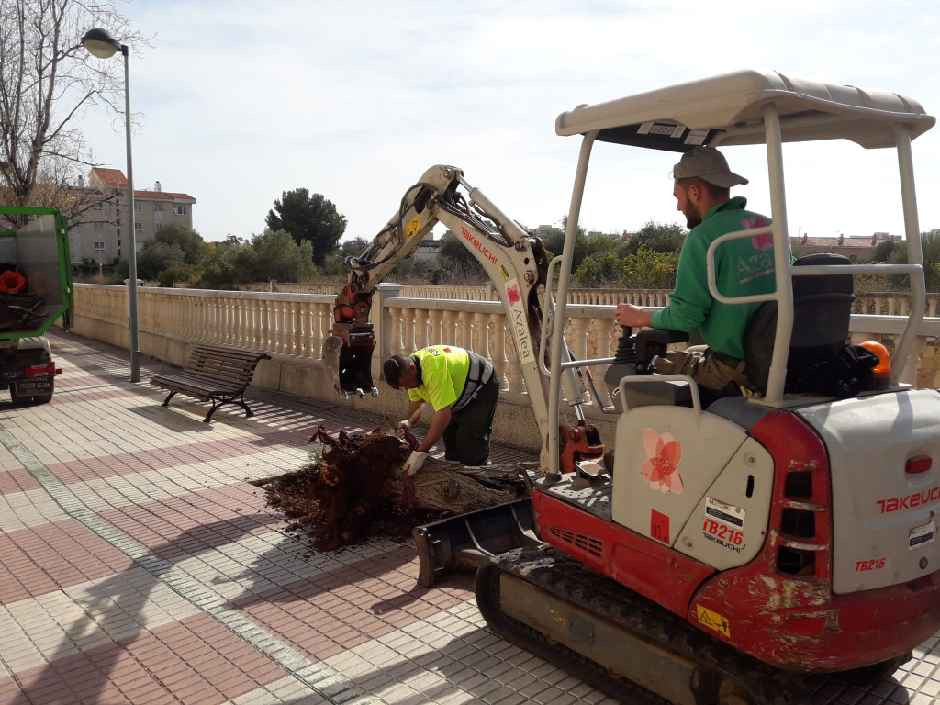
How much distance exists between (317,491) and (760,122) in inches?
163

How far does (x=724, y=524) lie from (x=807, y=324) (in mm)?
867

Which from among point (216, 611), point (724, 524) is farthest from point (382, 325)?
point (724, 524)

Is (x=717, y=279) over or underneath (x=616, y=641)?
over

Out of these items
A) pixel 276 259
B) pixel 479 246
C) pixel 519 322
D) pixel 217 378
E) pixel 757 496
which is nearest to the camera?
pixel 757 496

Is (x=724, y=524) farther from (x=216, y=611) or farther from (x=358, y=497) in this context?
(x=358, y=497)

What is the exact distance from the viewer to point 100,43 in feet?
44.3

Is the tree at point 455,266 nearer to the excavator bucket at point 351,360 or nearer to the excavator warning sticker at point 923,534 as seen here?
the excavator bucket at point 351,360

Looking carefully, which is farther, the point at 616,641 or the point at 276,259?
the point at 276,259

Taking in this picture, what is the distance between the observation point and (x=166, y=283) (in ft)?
153

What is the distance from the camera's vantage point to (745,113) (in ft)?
10.4

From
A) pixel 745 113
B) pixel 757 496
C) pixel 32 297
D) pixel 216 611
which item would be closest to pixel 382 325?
pixel 32 297

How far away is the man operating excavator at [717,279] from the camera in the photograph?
3.32 m

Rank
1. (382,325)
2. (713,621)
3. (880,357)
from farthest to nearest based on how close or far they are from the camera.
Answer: (382,325)
(880,357)
(713,621)

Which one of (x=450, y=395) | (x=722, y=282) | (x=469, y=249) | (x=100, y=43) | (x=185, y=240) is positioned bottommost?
(x=450, y=395)
